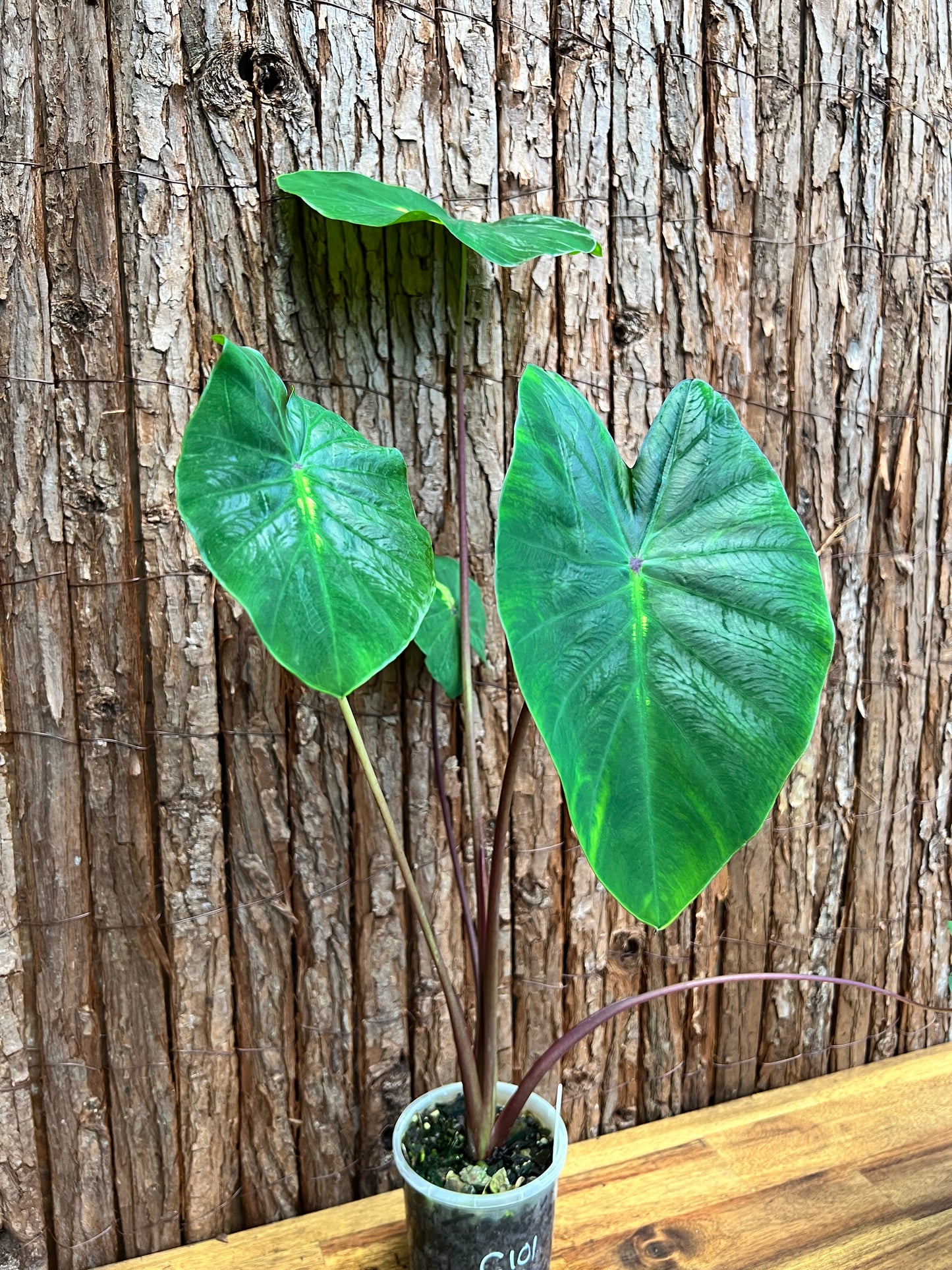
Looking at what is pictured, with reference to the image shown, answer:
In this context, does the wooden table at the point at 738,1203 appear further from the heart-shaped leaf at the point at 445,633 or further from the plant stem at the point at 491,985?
the heart-shaped leaf at the point at 445,633

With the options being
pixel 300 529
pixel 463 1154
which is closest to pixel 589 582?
pixel 300 529

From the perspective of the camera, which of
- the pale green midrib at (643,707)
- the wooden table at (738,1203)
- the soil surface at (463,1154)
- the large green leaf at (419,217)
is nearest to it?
the pale green midrib at (643,707)

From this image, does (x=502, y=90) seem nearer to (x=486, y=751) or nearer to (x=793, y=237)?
(x=793, y=237)

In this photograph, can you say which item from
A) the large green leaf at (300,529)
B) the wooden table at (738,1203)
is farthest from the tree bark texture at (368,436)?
the large green leaf at (300,529)

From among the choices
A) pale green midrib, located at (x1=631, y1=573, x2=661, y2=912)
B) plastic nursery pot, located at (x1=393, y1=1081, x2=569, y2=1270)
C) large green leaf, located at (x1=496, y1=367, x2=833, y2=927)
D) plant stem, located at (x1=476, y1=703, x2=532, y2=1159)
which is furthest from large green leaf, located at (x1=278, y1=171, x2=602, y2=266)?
plastic nursery pot, located at (x1=393, y1=1081, x2=569, y2=1270)

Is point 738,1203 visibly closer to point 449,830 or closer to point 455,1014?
point 455,1014

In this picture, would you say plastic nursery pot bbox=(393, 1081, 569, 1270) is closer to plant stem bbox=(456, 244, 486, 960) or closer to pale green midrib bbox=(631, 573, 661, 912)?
plant stem bbox=(456, 244, 486, 960)
